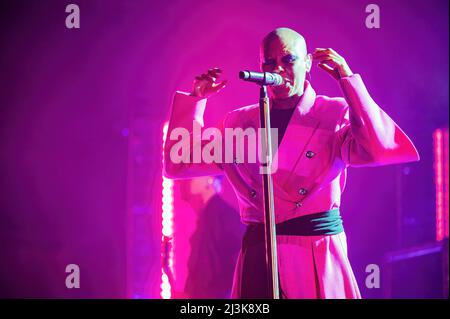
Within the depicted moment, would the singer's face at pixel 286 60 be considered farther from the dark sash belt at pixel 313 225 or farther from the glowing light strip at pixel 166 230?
the glowing light strip at pixel 166 230

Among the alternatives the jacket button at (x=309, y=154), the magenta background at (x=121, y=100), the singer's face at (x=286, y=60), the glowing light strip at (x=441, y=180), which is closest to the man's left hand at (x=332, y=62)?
the singer's face at (x=286, y=60)

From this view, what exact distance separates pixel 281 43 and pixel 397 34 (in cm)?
121

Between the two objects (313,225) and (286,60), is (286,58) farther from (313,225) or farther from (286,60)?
(313,225)

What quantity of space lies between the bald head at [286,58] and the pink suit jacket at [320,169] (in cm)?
7

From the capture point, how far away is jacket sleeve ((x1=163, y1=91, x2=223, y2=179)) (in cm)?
206

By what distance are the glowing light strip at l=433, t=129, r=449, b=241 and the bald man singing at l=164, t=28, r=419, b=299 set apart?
1334 millimetres

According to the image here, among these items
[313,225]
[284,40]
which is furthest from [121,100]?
[313,225]

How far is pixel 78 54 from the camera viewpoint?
276 cm

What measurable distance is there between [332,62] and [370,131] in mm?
279

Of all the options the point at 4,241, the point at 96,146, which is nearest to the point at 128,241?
the point at 96,146

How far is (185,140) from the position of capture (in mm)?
2070

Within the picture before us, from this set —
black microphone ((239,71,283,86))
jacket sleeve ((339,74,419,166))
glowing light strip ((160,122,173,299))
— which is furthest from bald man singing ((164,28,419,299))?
glowing light strip ((160,122,173,299))

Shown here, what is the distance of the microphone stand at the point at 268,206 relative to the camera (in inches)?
61.9
